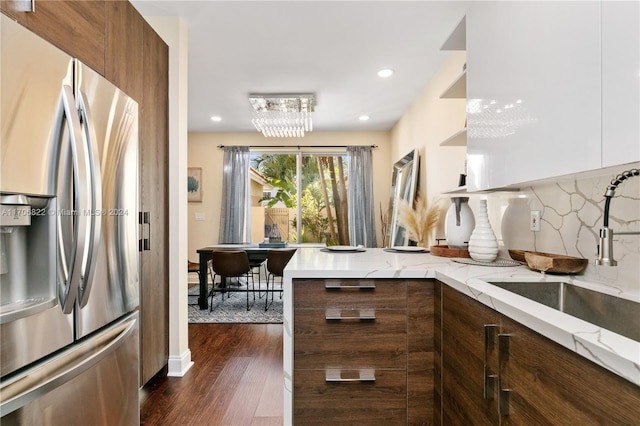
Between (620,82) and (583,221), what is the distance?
0.70 metres

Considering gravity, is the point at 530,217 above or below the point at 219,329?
above

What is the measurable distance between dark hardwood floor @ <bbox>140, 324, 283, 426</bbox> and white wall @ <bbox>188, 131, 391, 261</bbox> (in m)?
2.64

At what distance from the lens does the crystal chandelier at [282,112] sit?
361cm

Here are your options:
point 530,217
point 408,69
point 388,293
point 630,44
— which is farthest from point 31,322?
point 408,69

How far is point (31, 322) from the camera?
999mm

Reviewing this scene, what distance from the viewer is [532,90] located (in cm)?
119

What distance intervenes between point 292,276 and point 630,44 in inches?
52.7

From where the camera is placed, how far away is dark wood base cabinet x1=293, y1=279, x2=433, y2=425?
1.40 m

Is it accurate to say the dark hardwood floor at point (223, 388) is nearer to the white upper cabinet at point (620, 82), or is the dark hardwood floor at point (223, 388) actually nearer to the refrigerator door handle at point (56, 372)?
the refrigerator door handle at point (56, 372)

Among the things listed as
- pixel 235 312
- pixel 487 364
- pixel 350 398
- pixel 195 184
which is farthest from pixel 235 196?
pixel 487 364

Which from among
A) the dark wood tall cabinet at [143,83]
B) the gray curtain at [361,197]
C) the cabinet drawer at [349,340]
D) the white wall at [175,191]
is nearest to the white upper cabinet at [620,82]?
the cabinet drawer at [349,340]

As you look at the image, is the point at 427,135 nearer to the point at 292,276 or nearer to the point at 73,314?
the point at 292,276

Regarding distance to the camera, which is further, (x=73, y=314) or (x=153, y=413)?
(x=153, y=413)

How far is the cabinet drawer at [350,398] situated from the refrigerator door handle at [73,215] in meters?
0.97
